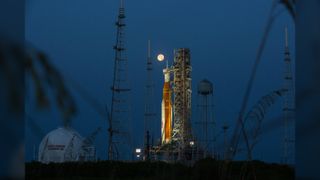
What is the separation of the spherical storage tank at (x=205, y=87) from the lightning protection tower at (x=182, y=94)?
4.79m

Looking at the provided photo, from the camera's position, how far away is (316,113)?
7.16 ft

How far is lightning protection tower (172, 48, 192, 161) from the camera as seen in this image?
1763 inches

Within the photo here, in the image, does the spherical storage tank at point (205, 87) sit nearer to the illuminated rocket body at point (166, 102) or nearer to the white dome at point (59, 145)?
the illuminated rocket body at point (166, 102)

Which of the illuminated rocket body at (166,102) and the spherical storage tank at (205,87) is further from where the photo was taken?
the illuminated rocket body at (166,102)

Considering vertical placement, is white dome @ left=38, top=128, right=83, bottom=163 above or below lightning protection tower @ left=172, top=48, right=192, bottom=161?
below

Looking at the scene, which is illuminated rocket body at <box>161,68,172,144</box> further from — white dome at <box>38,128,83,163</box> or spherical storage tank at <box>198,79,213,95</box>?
white dome at <box>38,128,83,163</box>

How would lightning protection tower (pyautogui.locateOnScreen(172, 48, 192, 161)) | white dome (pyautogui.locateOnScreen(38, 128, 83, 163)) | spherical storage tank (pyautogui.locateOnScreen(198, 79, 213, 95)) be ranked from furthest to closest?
lightning protection tower (pyautogui.locateOnScreen(172, 48, 192, 161)) < spherical storage tank (pyautogui.locateOnScreen(198, 79, 213, 95)) < white dome (pyautogui.locateOnScreen(38, 128, 83, 163))

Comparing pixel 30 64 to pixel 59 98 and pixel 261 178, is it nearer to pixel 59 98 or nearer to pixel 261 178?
pixel 59 98

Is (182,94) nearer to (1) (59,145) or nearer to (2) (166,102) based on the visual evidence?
(2) (166,102)

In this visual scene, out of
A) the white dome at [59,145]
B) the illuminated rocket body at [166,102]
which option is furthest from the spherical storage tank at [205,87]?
the white dome at [59,145]

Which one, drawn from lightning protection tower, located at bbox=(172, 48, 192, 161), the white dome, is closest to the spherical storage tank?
lightning protection tower, located at bbox=(172, 48, 192, 161)

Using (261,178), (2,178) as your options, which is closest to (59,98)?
(2,178)

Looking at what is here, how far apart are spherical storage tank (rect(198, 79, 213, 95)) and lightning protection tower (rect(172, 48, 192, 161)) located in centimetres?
479

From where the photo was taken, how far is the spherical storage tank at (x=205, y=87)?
39.1 metres
